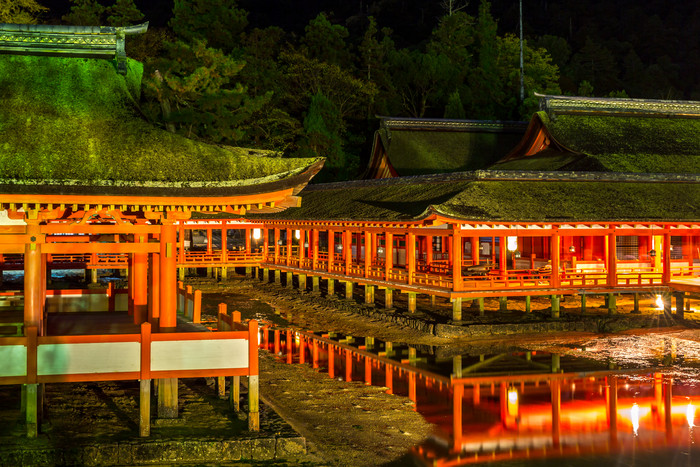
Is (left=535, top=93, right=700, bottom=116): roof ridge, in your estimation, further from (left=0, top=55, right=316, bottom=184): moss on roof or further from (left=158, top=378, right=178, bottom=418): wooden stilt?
(left=158, top=378, right=178, bottom=418): wooden stilt

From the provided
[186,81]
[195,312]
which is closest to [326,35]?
[186,81]

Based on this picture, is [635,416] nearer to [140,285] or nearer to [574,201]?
[140,285]

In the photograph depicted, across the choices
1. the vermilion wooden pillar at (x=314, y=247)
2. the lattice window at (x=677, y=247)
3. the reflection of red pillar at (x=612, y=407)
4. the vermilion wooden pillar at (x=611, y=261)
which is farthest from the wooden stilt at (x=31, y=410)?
the lattice window at (x=677, y=247)

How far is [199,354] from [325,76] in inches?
2280

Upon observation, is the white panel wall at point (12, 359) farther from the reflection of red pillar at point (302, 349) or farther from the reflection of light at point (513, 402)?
the reflection of red pillar at point (302, 349)

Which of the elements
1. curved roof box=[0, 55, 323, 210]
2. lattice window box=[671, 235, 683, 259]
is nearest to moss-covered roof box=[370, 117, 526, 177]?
lattice window box=[671, 235, 683, 259]

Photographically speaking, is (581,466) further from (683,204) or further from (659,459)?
(683,204)

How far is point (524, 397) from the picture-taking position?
1889cm

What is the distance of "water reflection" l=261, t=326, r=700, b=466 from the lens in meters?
14.7

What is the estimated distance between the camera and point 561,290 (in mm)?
29172

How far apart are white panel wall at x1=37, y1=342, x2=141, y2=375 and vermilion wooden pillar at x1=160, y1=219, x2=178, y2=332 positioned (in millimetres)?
2014

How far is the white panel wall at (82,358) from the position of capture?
13305 millimetres

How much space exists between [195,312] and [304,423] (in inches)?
162

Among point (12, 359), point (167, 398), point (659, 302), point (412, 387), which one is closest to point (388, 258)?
point (659, 302)
